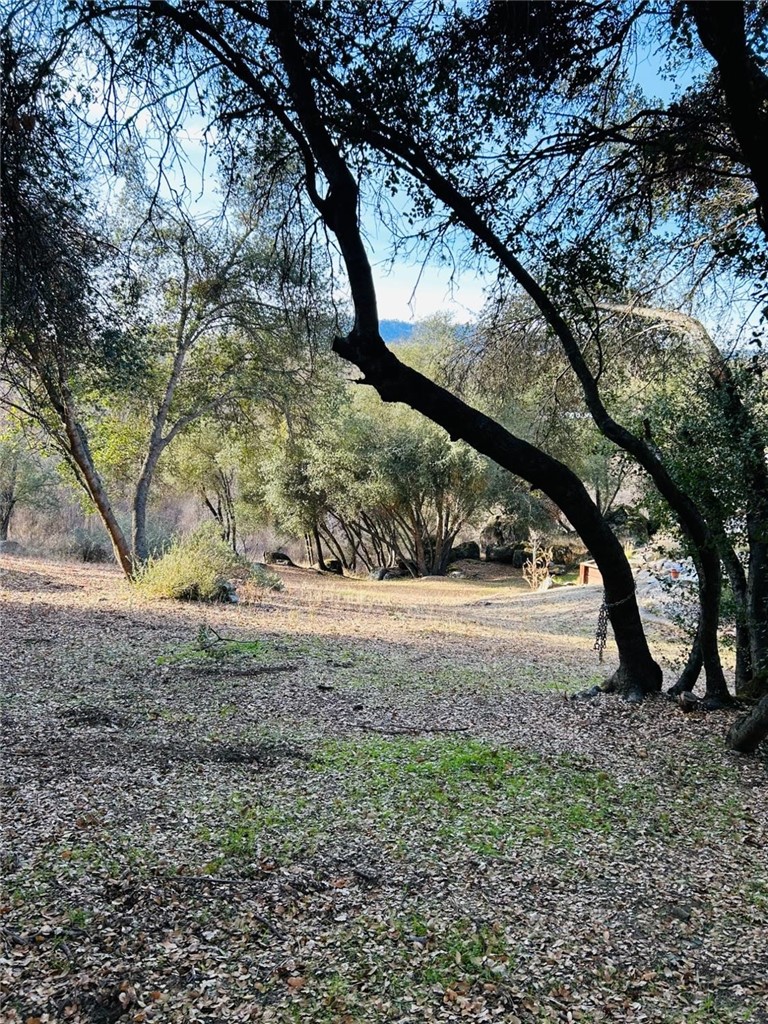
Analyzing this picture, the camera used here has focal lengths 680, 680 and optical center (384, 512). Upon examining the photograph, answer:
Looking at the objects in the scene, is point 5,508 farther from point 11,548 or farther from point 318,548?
point 318,548

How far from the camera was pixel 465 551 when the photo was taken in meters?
27.3

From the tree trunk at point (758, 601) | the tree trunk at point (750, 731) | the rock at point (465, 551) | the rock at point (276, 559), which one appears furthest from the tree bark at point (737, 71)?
the rock at point (465, 551)

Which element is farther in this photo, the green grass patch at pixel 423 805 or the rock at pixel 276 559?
the rock at pixel 276 559

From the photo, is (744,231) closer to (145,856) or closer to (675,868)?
(675,868)

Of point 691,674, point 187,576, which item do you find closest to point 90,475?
point 187,576

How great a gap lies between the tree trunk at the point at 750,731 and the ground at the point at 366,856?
0.09 metres

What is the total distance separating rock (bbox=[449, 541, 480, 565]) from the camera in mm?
27042

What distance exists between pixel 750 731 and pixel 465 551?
2358 cm

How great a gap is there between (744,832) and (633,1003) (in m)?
1.37

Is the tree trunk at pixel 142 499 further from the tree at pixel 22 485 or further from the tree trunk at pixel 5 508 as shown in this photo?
the tree trunk at pixel 5 508

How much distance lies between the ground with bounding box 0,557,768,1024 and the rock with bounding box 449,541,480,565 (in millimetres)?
21740

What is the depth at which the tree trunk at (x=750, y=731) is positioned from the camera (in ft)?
11.9

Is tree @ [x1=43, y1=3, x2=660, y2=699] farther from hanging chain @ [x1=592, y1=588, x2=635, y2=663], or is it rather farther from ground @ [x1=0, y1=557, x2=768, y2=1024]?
ground @ [x1=0, y1=557, x2=768, y2=1024]

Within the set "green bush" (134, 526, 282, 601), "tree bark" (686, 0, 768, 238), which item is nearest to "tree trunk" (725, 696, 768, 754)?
"tree bark" (686, 0, 768, 238)
